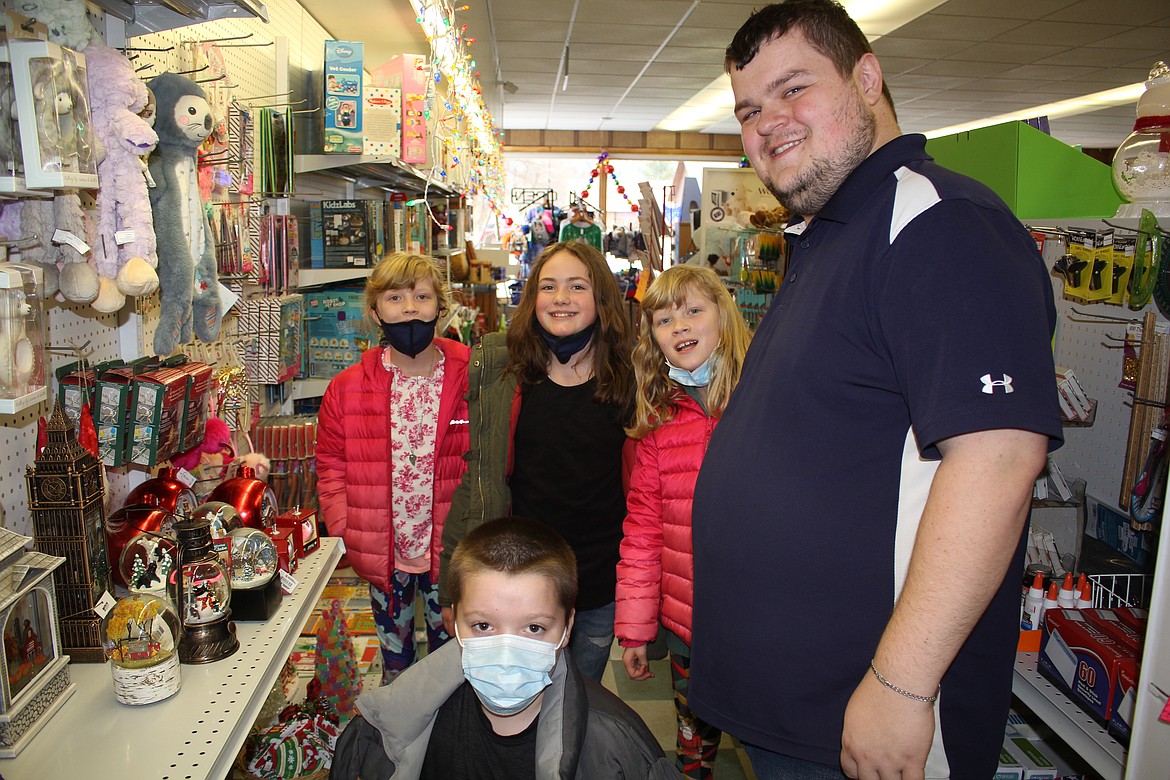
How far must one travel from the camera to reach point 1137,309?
7.20 feet

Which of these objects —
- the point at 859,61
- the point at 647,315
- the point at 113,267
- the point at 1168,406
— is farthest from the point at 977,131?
the point at 113,267

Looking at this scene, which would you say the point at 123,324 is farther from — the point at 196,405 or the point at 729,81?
the point at 729,81

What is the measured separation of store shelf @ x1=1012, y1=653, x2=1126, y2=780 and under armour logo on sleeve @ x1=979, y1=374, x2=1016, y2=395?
1044 millimetres

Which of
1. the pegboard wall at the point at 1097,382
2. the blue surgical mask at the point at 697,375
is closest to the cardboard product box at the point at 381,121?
the blue surgical mask at the point at 697,375

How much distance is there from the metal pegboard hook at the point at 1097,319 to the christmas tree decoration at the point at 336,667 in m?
2.63

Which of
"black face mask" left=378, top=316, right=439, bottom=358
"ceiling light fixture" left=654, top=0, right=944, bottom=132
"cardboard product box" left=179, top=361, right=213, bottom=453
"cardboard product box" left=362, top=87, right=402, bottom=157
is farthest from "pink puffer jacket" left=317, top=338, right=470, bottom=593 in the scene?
"ceiling light fixture" left=654, top=0, right=944, bottom=132

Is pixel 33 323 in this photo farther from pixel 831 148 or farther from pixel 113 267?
pixel 831 148

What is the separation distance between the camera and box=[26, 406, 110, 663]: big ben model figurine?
1.39 meters

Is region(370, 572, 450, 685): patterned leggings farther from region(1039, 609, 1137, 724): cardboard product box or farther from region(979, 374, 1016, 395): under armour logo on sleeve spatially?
region(979, 374, 1016, 395): under armour logo on sleeve

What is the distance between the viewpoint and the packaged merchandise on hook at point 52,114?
1.26 meters

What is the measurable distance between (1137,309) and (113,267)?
101 inches

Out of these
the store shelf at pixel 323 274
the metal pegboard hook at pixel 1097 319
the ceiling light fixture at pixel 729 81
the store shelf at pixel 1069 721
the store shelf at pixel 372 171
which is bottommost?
the store shelf at pixel 1069 721

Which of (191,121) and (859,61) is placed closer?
(859,61)

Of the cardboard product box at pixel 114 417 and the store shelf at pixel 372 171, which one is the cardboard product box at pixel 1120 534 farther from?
the store shelf at pixel 372 171
